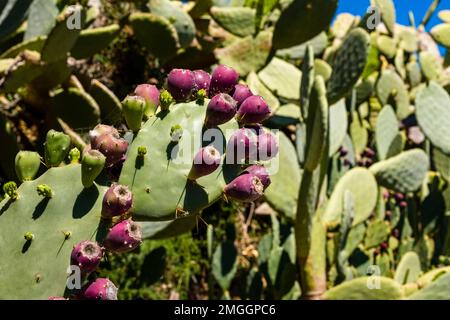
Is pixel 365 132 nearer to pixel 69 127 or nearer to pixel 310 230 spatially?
pixel 310 230

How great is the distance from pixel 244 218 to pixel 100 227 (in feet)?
8.25

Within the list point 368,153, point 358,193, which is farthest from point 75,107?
point 368,153

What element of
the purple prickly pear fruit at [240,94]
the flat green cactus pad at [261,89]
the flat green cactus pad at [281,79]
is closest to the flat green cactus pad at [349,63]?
the flat green cactus pad at [261,89]

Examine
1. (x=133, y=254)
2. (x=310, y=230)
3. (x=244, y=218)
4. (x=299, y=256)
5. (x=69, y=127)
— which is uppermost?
(x=69, y=127)

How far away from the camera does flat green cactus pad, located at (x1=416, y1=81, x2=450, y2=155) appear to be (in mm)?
2711

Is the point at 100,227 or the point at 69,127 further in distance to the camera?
the point at 69,127

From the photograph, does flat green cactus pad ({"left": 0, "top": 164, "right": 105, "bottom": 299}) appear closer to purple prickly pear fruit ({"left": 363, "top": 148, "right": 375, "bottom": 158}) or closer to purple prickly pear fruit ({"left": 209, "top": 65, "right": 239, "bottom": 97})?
purple prickly pear fruit ({"left": 209, "top": 65, "right": 239, "bottom": 97})

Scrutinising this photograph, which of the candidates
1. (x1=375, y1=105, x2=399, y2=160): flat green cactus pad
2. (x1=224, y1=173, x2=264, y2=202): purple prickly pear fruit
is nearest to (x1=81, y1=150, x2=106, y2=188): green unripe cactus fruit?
(x1=224, y1=173, x2=264, y2=202): purple prickly pear fruit

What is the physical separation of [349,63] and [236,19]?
2.68ft

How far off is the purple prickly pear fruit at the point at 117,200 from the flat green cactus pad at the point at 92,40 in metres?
1.40

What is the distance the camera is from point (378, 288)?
2.01 metres

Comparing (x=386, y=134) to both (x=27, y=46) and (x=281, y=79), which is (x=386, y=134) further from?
(x=27, y=46)

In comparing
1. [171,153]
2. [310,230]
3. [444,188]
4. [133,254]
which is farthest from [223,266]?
[171,153]

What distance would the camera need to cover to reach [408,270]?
2.62 m
